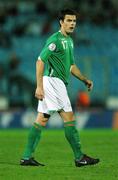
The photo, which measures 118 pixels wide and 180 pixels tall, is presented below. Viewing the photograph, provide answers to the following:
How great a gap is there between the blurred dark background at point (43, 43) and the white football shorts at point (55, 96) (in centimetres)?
1311

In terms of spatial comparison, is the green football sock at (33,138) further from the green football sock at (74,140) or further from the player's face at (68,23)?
the player's face at (68,23)

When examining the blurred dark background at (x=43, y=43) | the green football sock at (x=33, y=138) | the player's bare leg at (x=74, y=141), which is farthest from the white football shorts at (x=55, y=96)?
the blurred dark background at (x=43, y=43)

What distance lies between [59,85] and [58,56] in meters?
0.37

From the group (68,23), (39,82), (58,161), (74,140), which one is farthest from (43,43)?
(39,82)

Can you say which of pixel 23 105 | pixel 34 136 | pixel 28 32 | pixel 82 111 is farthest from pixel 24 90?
pixel 34 136

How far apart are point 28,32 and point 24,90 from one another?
478 cm

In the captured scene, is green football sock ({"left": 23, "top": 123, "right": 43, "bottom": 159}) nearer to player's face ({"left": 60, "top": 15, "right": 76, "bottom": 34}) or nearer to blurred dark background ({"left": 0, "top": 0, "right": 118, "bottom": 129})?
player's face ({"left": 60, "top": 15, "right": 76, "bottom": 34})

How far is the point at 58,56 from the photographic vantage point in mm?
8906

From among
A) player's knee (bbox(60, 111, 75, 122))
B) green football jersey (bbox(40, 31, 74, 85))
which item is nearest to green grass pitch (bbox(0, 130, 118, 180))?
player's knee (bbox(60, 111, 75, 122))

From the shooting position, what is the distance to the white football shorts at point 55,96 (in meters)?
8.93

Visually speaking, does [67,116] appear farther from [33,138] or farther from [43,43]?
[43,43]

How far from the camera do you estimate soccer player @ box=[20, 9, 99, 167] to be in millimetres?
8836

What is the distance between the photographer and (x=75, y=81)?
23828 millimetres

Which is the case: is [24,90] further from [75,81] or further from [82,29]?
[82,29]
